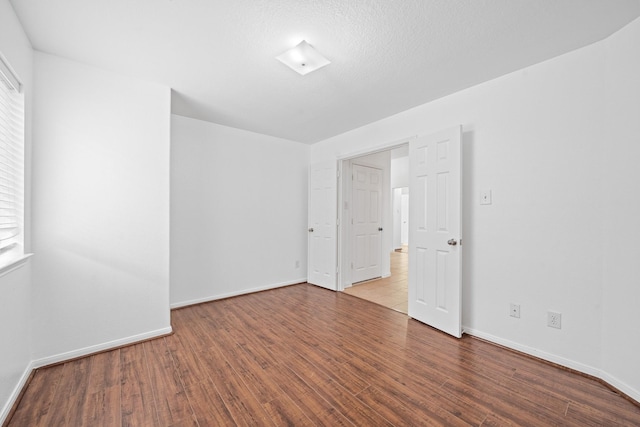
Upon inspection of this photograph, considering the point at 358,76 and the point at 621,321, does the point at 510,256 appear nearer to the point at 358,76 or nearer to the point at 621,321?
the point at 621,321

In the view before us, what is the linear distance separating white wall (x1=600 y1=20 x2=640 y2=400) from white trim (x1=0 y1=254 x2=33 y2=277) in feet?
12.9

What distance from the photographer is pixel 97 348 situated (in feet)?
7.46

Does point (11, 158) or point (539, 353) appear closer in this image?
point (11, 158)

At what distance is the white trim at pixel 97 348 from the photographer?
206 cm

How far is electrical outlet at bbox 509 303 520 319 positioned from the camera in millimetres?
2278

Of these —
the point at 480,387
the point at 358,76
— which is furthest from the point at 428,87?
the point at 480,387

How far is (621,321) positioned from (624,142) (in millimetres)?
1245

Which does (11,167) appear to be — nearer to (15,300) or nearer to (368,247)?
(15,300)

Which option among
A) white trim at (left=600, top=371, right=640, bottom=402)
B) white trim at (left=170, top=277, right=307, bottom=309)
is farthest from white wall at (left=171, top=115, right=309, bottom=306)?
white trim at (left=600, top=371, right=640, bottom=402)

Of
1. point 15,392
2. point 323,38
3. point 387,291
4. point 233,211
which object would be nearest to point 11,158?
point 15,392

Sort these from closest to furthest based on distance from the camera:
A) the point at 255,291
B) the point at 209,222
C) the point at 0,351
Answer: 1. the point at 0,351
2. the point at 209,222
3. the point at 255,291

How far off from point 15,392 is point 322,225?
349 centimetres

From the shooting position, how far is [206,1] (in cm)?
157

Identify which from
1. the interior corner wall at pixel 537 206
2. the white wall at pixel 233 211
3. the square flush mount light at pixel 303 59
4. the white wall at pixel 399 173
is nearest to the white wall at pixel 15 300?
the white wall at pixel 233 211
